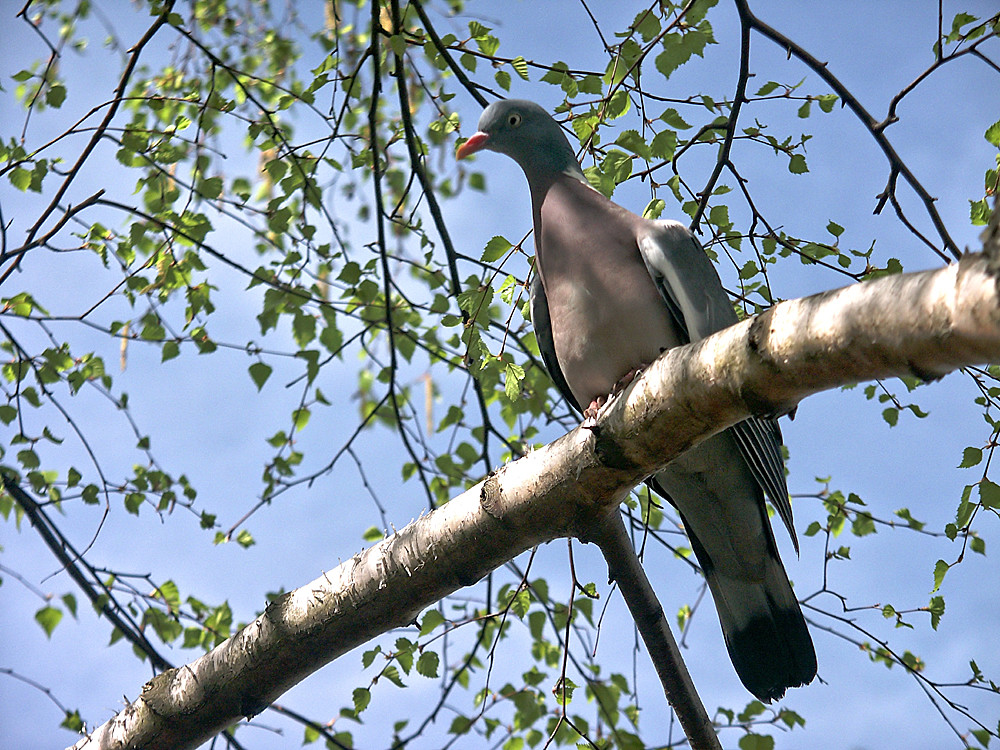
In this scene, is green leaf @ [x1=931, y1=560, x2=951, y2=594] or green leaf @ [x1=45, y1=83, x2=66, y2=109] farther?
green leaf @ [x1=45, y1=83, x2=66, y2=109]

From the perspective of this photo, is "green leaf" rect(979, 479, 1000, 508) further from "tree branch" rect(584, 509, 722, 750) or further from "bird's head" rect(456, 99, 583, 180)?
"bird's head" rect(456, 99, 583, 180)

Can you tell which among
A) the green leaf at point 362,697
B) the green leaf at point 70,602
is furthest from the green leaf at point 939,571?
the green leaf at point 70,602

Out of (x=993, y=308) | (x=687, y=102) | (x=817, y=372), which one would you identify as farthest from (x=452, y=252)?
(x=993, y=308)

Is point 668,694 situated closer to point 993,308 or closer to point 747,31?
point 993,308

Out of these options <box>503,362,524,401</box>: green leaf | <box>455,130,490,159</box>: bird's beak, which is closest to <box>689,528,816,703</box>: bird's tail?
<box>503,362,524,401</box>: green leaf

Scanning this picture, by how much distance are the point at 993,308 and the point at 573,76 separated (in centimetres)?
192

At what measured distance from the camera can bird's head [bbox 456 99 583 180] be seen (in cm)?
274

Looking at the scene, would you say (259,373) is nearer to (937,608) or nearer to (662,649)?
(662,649)

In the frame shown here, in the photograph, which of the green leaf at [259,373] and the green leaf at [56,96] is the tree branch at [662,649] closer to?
the green leaf at [259,373]

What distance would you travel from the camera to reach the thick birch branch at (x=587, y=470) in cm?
121

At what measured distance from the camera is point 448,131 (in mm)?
3061

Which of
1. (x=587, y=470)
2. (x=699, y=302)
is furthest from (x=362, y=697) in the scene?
(x=699, y=302)

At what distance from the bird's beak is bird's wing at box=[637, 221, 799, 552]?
0.75 m

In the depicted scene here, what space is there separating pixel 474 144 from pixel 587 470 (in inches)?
60.6
